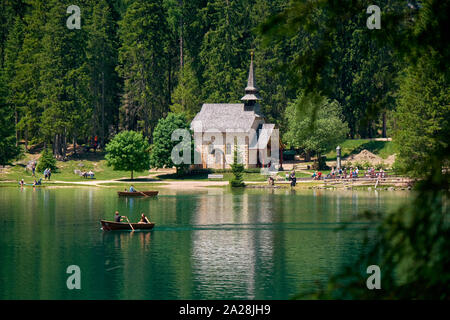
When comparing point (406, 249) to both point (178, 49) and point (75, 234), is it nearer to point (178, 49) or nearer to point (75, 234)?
point (75, 234)

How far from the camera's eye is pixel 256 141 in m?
91.8

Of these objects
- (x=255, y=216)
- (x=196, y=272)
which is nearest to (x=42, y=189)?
(x=255, y=216)

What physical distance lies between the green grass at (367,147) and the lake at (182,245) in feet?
79.9

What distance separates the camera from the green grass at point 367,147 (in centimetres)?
9512

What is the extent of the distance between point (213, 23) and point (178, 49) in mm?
11942

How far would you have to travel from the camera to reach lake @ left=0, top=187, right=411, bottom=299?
32.0 m

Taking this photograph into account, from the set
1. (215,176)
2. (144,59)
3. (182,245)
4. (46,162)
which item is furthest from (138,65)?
(182,245)

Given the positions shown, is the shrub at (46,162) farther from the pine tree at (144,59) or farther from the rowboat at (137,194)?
the rowboat at (137,194)

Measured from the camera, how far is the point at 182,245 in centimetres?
4312

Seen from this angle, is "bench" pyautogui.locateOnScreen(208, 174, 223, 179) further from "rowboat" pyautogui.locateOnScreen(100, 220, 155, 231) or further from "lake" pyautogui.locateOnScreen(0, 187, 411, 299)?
"rowboat" pyautogui.locateOnScreen(100, 220, 155, 231)

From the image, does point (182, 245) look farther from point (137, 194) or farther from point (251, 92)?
point (251, 92)

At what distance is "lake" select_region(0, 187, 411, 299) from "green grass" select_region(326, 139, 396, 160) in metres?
24.4

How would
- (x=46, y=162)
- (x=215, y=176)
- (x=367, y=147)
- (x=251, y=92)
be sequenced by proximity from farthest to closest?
(x=367, y=147) → (x=251, y=92) → (x=46, y=162) → (x=215, y=176)

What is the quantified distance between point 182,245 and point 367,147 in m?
59.0
